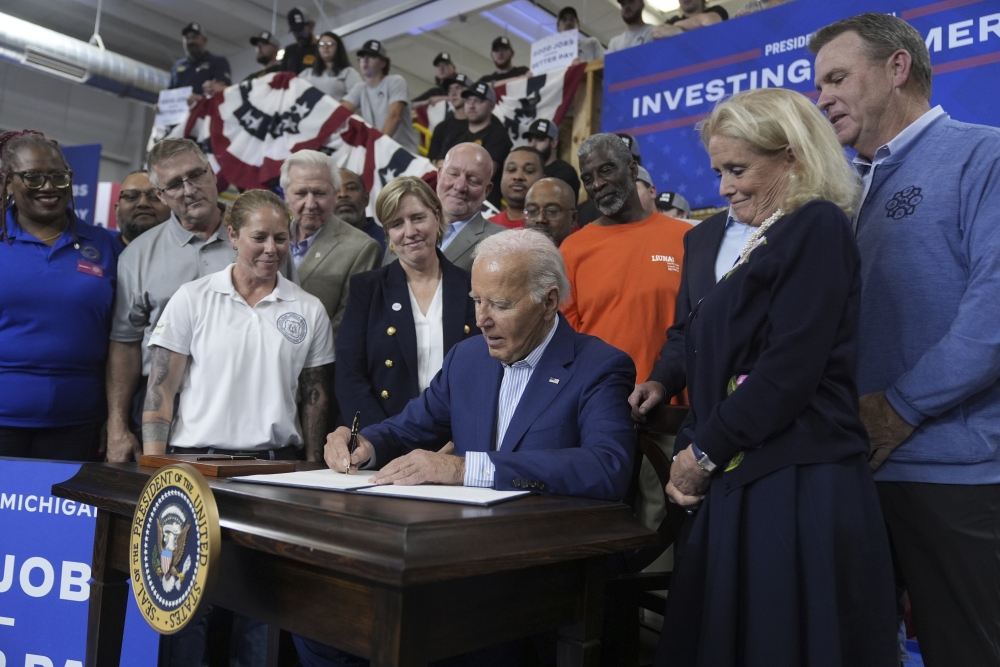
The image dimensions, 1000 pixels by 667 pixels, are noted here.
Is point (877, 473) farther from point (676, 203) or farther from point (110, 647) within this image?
point (676, 203)

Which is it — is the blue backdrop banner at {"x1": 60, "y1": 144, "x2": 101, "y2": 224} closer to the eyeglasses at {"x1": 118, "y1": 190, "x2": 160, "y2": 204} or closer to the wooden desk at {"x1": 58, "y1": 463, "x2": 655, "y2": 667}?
the eyeglasses at {"x1": 118, "y1": 190, "x2": 160, "y2": 204}

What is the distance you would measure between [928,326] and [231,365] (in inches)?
71.0

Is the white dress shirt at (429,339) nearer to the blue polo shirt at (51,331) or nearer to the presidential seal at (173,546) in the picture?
the blue polo shirt at (51,331)

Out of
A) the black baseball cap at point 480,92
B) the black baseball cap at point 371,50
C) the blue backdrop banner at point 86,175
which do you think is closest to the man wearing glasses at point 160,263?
the black baseball cap at point 480,92

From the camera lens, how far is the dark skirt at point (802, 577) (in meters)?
1.37

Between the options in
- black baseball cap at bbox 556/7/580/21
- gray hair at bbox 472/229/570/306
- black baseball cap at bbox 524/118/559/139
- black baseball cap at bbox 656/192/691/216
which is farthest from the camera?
black baseball cap at bbox 556/7/580/21

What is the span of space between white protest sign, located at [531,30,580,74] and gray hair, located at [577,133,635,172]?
125 inches

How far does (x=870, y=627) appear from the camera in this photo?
1.41m

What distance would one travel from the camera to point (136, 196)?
4008 mm

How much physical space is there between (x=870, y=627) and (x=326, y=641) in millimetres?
901

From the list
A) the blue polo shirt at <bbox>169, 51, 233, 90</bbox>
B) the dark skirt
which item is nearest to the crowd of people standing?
the dark skirt

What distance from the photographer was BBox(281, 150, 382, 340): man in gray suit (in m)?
3.16

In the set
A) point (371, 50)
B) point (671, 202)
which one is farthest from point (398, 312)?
point (371, 50)

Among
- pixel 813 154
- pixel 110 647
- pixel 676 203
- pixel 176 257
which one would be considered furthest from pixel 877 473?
pixel 676 203
